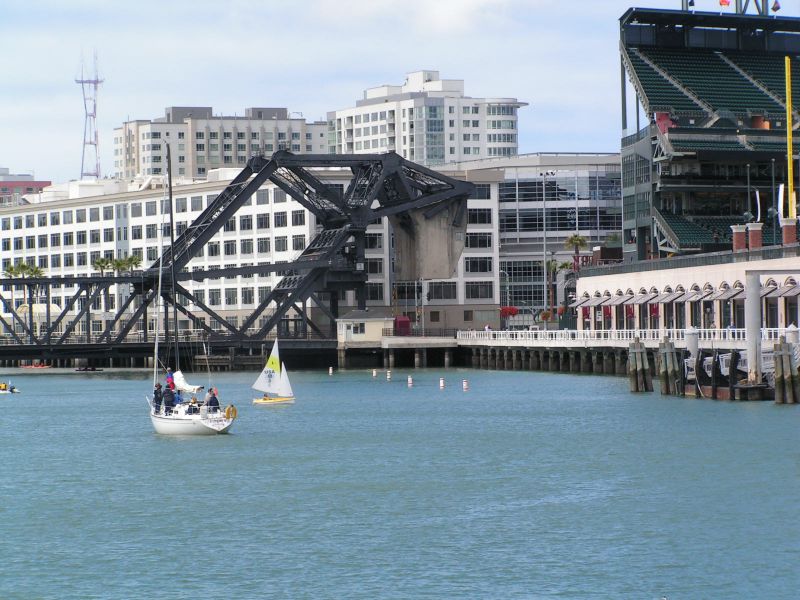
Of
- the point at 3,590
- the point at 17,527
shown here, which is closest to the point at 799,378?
the point at 17,527

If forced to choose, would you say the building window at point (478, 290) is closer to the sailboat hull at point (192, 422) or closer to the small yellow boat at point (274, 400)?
the small yellow boat at point (274, 400)

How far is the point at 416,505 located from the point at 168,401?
75.0 feet

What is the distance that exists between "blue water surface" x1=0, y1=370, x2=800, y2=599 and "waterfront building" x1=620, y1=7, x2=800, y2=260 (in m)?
54.1

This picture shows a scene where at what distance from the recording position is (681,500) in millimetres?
46594

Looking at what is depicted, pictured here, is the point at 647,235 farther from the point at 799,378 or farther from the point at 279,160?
the point at 799,378

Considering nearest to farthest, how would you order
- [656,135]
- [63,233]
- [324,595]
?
1. [324,595]
2. [656,135]
3. [63,233]

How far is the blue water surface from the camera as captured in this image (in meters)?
36.9

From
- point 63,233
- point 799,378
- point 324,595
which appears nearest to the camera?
point 324,595

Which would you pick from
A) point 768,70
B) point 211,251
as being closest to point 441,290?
point 211,251

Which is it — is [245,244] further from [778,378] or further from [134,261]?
[778,378]

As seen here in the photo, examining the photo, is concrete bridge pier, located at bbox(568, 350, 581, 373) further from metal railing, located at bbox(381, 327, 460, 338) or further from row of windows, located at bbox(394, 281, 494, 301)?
row of windows, located at bbox(394, 281, 494, 301)

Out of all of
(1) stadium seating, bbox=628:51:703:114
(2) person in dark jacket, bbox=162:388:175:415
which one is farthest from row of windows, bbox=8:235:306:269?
(2) person in dark jacket, bbox=162:388:175:415

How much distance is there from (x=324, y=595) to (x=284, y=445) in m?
29.0

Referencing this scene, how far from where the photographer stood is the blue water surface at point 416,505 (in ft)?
121
